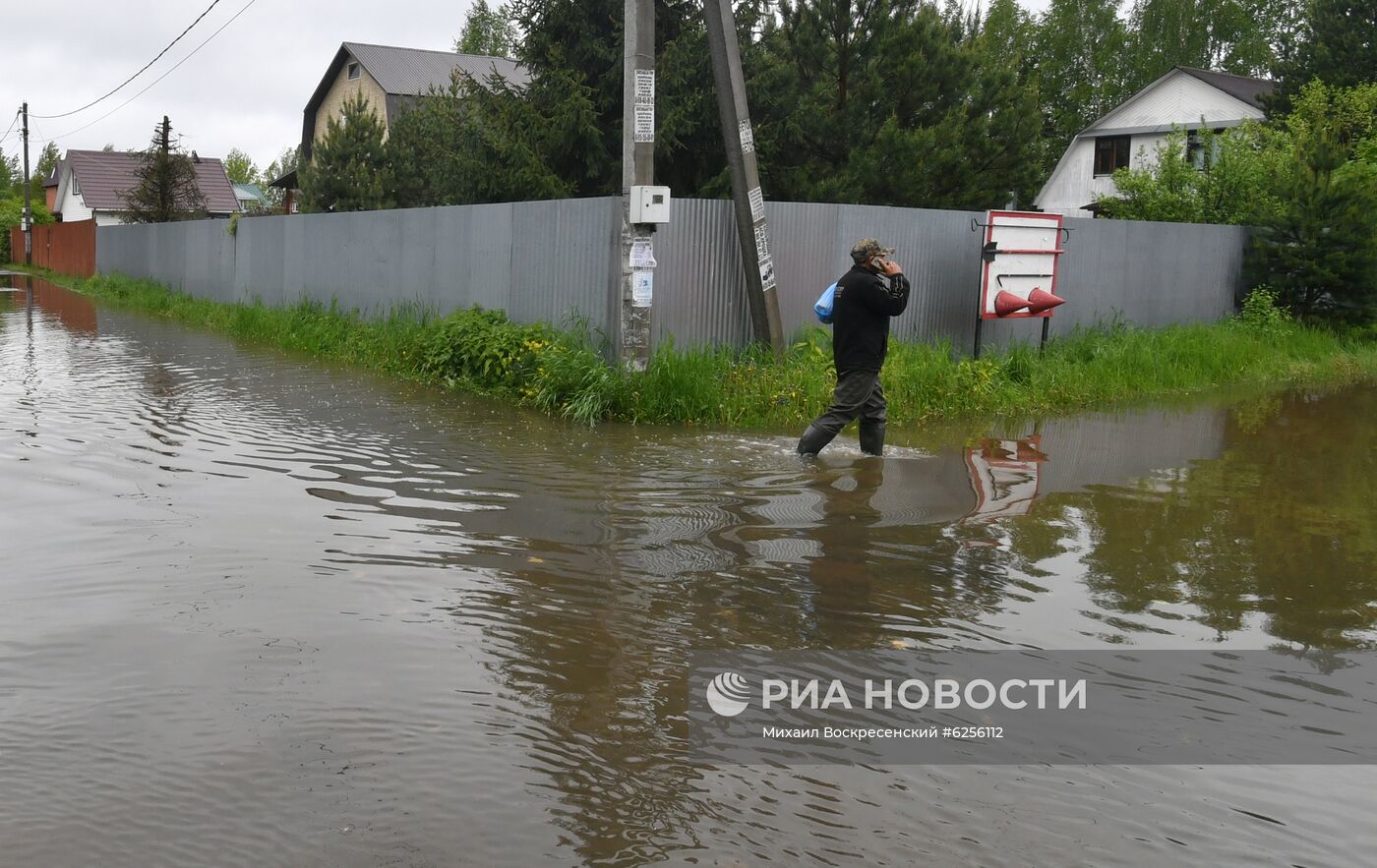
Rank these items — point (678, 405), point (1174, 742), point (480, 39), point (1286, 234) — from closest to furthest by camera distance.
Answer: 1. point (1174, 742)
2. point (678, 405)
3. point (1286, 234)
4. point (480, 39)

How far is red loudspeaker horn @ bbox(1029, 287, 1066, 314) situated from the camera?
1390 cm

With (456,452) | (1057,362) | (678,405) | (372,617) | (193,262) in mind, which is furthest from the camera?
(193,262)

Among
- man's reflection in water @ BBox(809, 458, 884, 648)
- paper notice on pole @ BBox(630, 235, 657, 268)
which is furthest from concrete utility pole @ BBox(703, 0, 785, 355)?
man's reflection in water @ BBox(809, 458, 884, 648)

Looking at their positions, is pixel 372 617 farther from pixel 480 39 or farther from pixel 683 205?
pixel 480 39

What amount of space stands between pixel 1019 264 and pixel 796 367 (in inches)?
141

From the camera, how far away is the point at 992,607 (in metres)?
5.82

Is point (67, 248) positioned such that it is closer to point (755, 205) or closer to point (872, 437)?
point (755, 205)

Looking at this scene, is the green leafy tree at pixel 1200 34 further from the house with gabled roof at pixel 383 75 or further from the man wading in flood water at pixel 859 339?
the man wading in flood water at pixel 859 339

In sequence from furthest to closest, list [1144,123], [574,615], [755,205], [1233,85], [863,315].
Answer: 1. [1144,123]
2. [1233,85]
3. [755,205]
4. [863,315]
5. [574,615]

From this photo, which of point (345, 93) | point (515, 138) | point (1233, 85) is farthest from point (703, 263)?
point (345, 93)

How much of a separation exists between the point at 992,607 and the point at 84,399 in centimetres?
977

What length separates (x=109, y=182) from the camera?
7119 centimetres

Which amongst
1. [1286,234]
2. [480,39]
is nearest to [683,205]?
[1286,234]

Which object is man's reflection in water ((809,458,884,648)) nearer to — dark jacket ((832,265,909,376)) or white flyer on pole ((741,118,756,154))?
dark jacket ((832,265,909,376))
